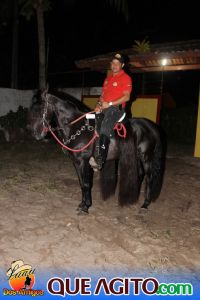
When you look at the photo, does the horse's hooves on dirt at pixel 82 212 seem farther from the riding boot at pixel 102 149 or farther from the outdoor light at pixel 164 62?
the outdoor light at pixel 164 62

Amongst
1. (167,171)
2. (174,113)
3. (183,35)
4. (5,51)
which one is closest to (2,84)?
(5,51)

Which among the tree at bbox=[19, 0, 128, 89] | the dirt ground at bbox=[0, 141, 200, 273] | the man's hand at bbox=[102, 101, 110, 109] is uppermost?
the tree at bbox=[19, 0, 128, 89]

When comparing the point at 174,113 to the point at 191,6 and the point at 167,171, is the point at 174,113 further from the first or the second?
the point at 191,6

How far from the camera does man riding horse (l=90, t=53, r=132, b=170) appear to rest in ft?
17.6

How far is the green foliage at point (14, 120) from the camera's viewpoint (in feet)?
44.5

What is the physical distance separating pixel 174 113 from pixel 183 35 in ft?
46.0

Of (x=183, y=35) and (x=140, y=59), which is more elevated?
(x=183, y=35)

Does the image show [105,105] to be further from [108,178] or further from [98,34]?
[98,34]

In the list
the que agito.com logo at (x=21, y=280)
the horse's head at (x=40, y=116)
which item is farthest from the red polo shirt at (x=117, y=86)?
the que agito.com logo at (x=21, y=280)

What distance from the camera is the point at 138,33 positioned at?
2727cm

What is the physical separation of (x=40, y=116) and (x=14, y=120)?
8.79 m

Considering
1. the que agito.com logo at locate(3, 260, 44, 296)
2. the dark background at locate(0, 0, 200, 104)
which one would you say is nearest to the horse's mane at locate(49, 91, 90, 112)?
the que agito.com logo at locate(3, 260, 44, 296)

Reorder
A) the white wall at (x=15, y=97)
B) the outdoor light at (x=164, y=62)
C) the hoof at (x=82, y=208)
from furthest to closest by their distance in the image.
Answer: the white wall at (x=15, y=97) < the outdoor light at (x=164, y=62) < the hoof at (x=82, y=208)

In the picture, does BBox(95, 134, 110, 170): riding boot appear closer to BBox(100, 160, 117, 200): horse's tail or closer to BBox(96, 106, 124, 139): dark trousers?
BBox(96, 106, 124, 139): dark trousers
